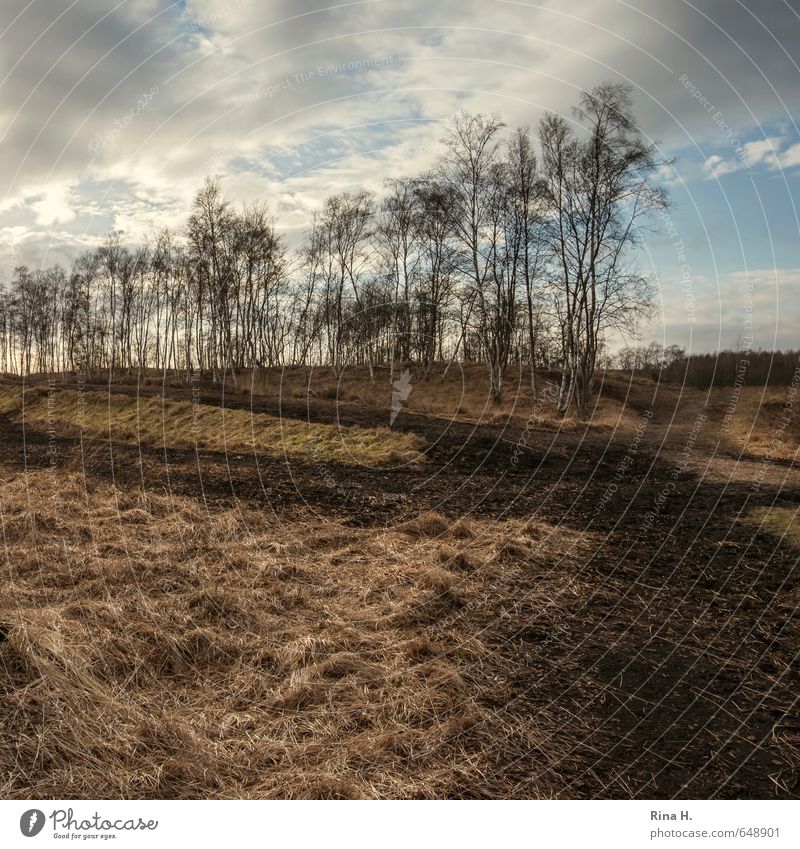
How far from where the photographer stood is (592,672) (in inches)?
210

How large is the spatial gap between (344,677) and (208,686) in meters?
1.22

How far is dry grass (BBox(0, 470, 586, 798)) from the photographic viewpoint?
12.6 ft

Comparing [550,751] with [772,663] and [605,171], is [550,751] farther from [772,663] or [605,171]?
[605,171]

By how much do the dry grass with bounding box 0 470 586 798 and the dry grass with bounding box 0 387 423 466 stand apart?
6.89 meters

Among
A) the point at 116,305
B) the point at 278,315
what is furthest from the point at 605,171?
the point at 116,305

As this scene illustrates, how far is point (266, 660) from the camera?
545cm

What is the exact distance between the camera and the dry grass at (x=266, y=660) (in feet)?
12.6

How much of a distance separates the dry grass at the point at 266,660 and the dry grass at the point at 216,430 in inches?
271

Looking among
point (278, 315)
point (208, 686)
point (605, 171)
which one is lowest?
point (208, 686)
